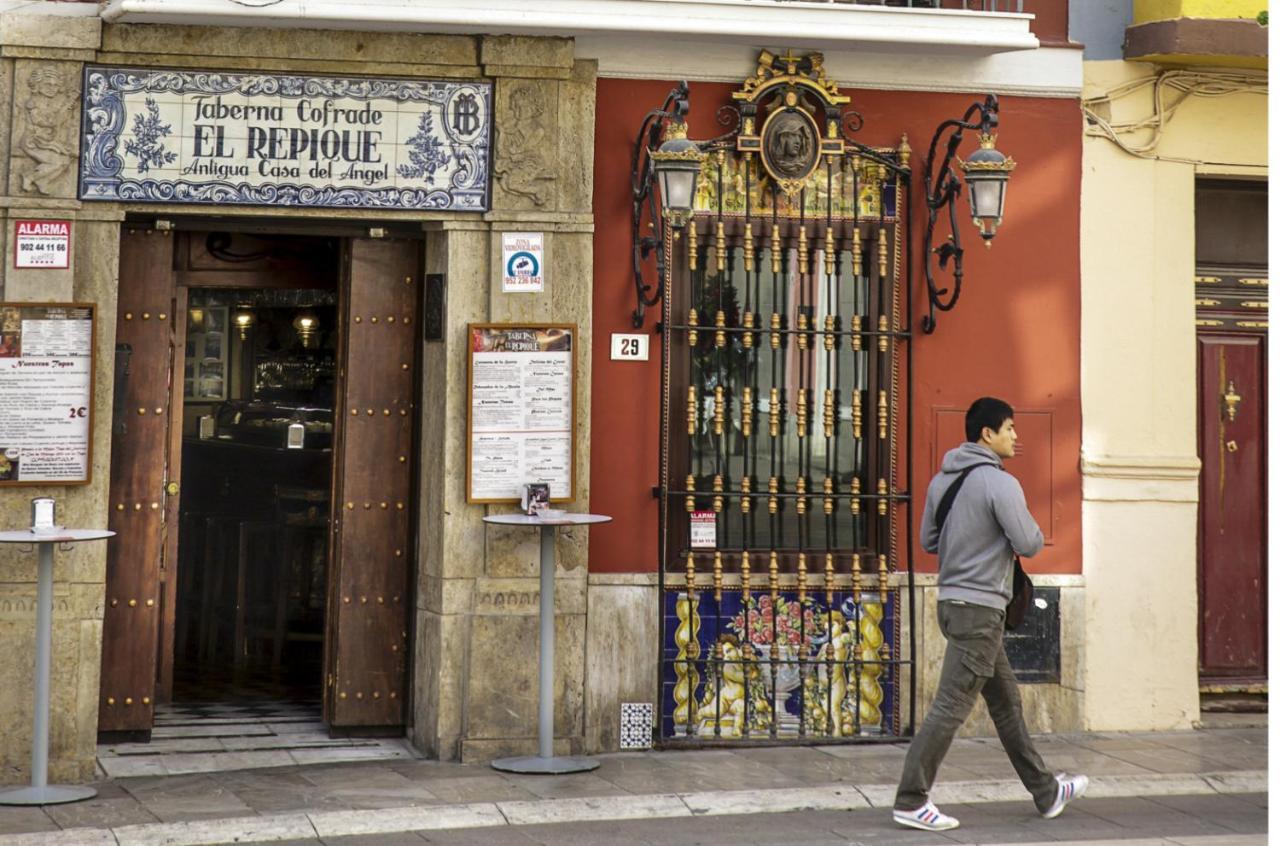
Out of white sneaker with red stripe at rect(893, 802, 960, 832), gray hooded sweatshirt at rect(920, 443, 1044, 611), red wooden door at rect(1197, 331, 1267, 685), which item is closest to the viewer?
gray hooded sweatshirt at rect(920, 443, 1044, 611)

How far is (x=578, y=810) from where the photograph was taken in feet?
26.2

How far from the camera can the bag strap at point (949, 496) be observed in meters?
7.73

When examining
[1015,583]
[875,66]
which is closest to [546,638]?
[1015,583]

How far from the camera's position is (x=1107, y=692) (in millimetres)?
10031

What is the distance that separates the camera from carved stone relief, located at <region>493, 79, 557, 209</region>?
29.9 ft

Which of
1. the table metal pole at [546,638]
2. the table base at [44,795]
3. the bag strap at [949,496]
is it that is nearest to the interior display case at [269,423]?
the table metal pole at [546,638]

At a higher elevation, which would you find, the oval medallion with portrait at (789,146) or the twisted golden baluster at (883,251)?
the oval medallion with portrait at (789,146)

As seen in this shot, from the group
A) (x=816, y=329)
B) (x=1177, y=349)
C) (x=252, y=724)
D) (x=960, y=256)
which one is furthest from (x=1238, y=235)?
(x=252, y=724)

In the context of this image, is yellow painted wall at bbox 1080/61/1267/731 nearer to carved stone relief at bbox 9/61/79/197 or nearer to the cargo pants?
the cargo pants

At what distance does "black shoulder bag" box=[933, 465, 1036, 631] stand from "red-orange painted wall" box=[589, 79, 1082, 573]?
198 cm

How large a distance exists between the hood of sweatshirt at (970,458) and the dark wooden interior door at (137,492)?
429 centimetres

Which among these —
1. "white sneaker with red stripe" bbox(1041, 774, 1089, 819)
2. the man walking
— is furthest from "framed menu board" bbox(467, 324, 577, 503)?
"white sneaker with red stripe" bbox(1041, 774, 1089, 819)

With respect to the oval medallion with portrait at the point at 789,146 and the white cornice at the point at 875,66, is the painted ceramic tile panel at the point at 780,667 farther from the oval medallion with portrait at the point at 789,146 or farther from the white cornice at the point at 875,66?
the white cornice at the point at 875,66

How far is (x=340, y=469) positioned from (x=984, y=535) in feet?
12.4
